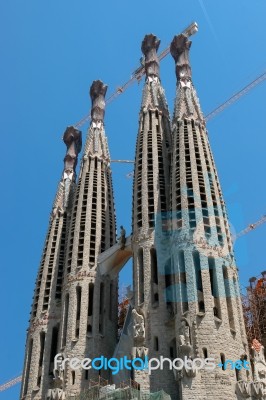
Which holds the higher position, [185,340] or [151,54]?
[151,54]

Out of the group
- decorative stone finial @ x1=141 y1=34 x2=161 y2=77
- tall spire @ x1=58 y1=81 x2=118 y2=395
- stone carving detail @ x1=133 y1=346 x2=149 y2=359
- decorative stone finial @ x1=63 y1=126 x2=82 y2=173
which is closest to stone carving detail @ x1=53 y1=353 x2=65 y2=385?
tall spire @ x1=58 y1=81 x2=118 y2=395

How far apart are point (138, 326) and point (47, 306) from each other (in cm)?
1237

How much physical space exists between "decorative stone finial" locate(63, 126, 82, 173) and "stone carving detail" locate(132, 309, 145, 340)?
84.3 feet

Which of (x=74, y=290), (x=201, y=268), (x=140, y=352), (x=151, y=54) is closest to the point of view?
(x=140, y=352)

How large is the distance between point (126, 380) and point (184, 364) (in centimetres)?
717

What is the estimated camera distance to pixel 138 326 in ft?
127

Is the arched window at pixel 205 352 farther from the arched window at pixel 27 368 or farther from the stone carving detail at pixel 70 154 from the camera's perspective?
the stone carving detail at pixel 70 154

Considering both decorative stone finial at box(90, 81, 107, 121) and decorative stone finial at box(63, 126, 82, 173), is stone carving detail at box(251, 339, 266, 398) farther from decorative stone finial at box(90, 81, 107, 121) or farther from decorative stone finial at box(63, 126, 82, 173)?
decorative stone finial at box(90, 81, 107, 121)

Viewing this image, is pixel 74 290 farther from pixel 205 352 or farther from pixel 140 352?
pixel 205 352

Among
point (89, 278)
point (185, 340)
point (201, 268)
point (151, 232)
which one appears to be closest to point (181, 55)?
point (151, 232)

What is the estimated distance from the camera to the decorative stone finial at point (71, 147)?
205 ft

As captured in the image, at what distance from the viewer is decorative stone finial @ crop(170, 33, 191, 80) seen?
56.6 metres

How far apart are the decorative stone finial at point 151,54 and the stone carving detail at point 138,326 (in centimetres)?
2900

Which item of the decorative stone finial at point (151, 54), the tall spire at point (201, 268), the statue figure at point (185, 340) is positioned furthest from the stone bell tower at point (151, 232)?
the statue figure at point (185, 340)
